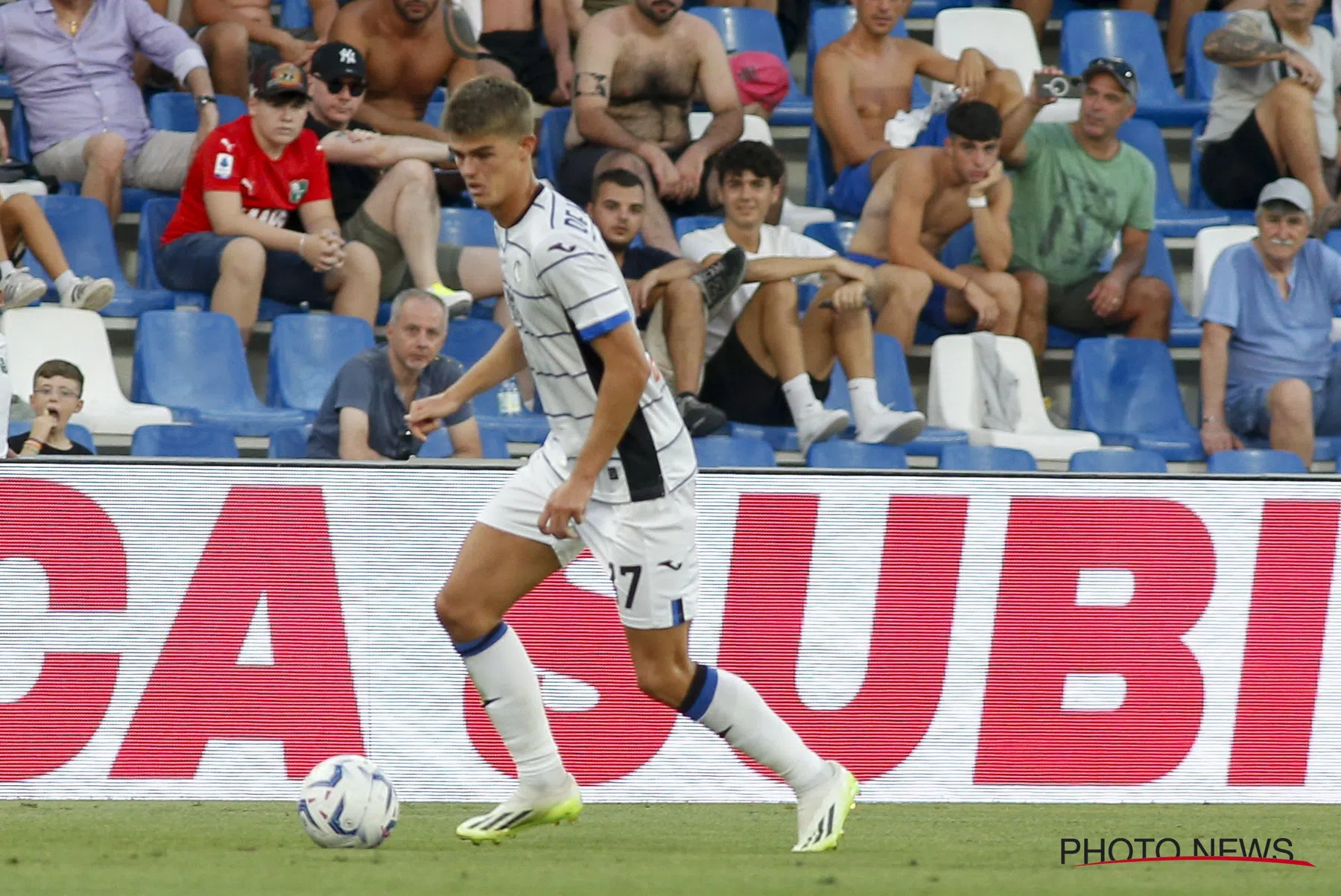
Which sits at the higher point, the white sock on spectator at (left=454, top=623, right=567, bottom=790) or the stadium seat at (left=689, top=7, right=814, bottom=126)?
the stadium seat at (left=689, top=7, right=814, bottom=126)

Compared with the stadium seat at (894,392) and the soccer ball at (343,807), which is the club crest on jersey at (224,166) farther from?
the soccer ball at (343,807)

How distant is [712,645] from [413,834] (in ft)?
4.37

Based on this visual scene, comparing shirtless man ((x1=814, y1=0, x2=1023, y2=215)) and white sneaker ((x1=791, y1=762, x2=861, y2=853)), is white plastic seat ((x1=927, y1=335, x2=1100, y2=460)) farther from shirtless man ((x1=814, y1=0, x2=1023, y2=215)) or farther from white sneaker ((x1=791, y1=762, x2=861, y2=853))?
white sneaker ((x1=791, y1=762, x2=861, y2=853))

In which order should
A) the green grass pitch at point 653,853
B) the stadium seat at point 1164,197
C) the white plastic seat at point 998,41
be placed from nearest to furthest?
the green grass pitch at point 653,853 → the stadium seat at point 1164,197 → the white plastic seat at point 998,41

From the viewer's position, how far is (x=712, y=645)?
20.4ft

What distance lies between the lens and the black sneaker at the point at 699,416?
805cm

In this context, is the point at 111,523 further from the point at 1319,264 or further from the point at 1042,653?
the point at 1319,264

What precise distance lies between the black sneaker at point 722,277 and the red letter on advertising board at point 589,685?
2.34 meters

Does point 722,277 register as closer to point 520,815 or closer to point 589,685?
point 589,685

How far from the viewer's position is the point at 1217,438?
8.68 m

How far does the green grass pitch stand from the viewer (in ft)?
13.9

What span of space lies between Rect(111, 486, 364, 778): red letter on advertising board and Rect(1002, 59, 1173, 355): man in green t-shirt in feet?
14.2

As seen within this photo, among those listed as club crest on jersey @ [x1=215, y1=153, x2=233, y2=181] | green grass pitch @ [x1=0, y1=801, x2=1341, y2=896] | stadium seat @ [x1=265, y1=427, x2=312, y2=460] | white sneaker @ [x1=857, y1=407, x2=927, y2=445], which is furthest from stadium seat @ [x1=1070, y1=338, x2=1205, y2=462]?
club crest on jersey @ [x1=215, y1=153, x2=233, y2=181]

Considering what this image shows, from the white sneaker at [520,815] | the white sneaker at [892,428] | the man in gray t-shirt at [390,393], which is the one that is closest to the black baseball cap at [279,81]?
the man in gray t-shirt at [390,393]
